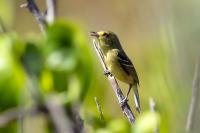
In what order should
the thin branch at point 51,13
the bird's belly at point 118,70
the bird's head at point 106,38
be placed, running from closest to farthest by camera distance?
1. the thin branch at point 51,13
2. the bird's head at point 106,38
3. the bird's belly at point 118,70

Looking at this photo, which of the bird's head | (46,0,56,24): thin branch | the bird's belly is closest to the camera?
(46,0,56,24): thin branch

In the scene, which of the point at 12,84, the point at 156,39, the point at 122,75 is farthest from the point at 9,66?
the point at 122,75

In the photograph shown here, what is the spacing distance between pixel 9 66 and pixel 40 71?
4 centimetres

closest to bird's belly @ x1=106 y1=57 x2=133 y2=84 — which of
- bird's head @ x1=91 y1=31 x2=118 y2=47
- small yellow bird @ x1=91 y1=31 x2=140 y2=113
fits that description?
small yellow bird @ x1=91 y1=31 x2=140 y2=113

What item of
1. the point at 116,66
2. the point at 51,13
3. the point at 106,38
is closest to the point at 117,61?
the point at 116,66

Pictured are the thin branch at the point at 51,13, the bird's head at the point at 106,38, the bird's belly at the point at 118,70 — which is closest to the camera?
A: the thin branch at the point at 51,13

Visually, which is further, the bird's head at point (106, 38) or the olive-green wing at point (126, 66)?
the olive-green wing at point (126, 66)

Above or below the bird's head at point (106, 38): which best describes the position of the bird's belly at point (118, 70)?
below

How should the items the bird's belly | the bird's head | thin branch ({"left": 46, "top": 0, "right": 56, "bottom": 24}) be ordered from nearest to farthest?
thin branch ({"left": 46, "top": 0, "right": 56, "bottom": 24}) < the bird's head < the bird's belly

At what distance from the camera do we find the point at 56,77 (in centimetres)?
60

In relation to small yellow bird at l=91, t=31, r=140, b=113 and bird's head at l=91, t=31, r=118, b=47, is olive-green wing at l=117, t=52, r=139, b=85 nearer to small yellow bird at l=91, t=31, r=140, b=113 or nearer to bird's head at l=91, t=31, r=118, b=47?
small yellow bird at l=91, t=31, r=140, b=113

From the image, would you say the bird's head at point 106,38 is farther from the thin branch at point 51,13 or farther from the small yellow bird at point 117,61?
the thin branch at point 51,13

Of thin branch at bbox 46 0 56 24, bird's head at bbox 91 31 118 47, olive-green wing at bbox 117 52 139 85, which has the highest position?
thin branch at bbox 46 0 56 24

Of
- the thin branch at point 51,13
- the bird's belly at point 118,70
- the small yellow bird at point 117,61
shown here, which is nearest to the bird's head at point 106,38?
the small yellow bird at point 117,61
